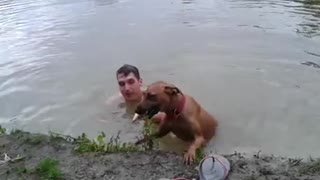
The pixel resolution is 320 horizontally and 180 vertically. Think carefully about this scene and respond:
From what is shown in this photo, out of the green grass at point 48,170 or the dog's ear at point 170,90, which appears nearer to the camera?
the green grass at point 48,170

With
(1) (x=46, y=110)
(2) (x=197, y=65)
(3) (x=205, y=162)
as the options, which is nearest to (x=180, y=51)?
(2) (x=197, y=65)

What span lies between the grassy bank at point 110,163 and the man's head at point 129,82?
1.98 m

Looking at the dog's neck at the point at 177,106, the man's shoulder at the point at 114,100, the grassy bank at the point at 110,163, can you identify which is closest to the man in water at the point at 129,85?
the man's shoulder at the point at 114,100

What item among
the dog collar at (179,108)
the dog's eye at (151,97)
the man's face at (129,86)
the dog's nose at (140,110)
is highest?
the dog's eye at (151,97)

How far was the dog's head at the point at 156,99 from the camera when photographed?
5816 millimetres

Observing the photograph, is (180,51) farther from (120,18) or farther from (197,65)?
(120,18)

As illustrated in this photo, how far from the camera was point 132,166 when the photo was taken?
17.6ft

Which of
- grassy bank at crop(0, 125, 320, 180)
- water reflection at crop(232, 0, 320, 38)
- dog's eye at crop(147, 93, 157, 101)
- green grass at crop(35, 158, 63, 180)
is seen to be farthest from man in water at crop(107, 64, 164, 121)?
water reflection at crop(232, 0, 320, 38)

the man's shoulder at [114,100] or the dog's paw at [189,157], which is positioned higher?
the dog's paw at [189,157]

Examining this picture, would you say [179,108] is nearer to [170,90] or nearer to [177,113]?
[177,113]

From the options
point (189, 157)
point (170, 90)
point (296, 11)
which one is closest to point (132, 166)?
point (189, 157)

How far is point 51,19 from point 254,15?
5.13 metres

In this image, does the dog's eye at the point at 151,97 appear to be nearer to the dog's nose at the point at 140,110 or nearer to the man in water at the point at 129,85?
the dog's nose at the point at 140,110

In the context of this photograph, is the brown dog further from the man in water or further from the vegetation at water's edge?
the man in water
